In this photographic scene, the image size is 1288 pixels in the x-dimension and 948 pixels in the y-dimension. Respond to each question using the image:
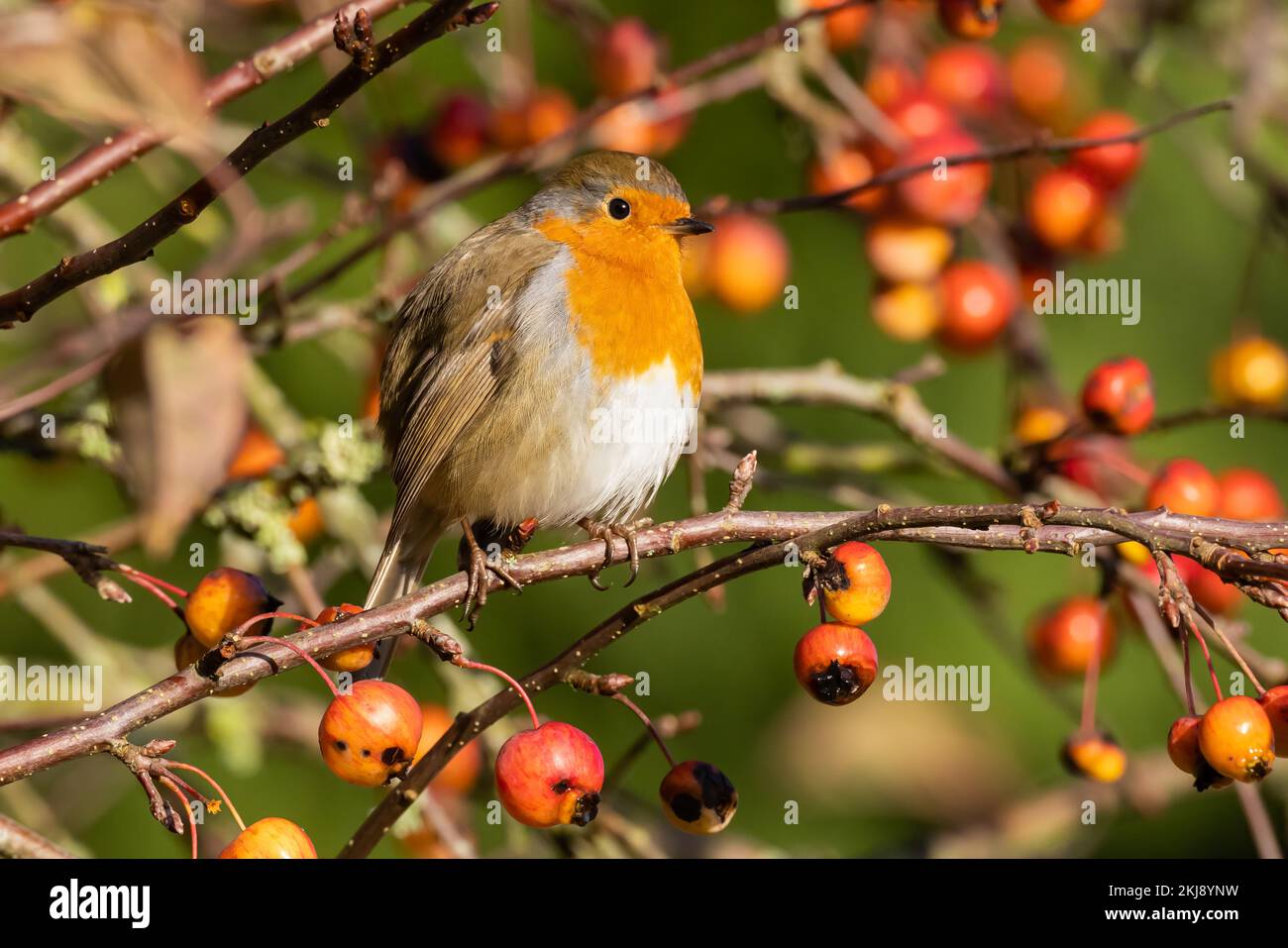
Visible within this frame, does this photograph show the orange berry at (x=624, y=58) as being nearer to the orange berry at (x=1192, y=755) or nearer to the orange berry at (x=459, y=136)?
the orange berry at (x=459, y=136)

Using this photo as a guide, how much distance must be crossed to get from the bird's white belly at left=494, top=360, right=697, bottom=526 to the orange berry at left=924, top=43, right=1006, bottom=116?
1.20m

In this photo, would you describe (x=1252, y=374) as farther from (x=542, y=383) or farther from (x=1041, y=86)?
(x=542, y=383)

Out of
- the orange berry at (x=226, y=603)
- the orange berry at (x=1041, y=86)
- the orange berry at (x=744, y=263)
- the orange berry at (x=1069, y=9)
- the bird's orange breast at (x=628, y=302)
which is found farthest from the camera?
the orange berry at (x=1041, y=86)

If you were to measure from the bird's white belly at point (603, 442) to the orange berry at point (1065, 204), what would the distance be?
3.30 feet

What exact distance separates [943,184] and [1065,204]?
0.33 m

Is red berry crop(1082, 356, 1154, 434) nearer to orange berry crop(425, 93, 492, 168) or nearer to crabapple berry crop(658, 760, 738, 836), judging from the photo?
crabapple berry crop(658, 760, 738, 836)

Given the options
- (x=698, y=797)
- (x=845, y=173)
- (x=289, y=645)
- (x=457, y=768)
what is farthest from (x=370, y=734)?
(x=845, y=173)

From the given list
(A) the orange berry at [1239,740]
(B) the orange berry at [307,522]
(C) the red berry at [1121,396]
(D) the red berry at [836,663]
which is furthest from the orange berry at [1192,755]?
(B) the orange berry at [307,522]

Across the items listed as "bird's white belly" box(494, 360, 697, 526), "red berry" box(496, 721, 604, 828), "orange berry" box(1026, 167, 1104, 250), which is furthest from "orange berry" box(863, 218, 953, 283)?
"red berry" box(496, 721, 604, 828)

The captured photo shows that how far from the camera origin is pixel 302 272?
14.3 feet

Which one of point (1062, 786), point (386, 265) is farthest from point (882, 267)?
point (1062, 786)

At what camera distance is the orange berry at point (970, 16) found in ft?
9.02

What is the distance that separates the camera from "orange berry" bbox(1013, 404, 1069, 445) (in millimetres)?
2920
